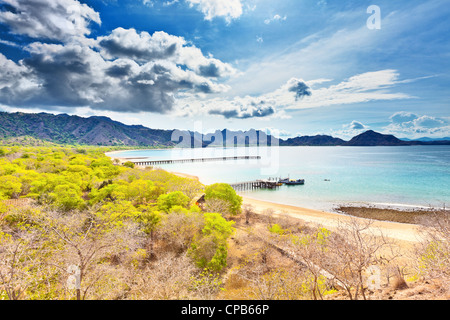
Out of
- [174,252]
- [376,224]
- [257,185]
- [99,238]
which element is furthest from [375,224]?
[257,185]

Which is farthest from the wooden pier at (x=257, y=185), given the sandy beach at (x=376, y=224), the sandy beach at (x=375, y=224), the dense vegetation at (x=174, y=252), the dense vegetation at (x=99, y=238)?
the dense vegetation at (x=99, y=238)

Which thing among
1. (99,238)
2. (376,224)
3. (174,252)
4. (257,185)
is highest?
(99,238)

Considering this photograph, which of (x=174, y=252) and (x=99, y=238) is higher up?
(x=99, y=238)

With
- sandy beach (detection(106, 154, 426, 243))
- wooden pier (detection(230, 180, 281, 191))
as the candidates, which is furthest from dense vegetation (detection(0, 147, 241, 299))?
wooden pier (detection(230, 180, 281, 191))

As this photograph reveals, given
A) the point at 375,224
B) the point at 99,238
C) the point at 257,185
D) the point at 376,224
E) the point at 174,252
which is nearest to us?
the point at 99,238

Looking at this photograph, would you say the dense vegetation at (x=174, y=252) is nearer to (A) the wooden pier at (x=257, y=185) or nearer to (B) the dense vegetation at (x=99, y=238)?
(B) the dense vegetation at (x=99, y=238)

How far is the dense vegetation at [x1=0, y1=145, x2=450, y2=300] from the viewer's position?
819cm

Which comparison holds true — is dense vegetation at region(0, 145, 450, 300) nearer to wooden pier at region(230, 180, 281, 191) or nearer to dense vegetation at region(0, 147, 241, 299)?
dense vegetation at region(0, 147, 241, 299)

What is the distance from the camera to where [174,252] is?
16.3m

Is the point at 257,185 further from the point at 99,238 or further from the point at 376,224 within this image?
the point at 99,238
